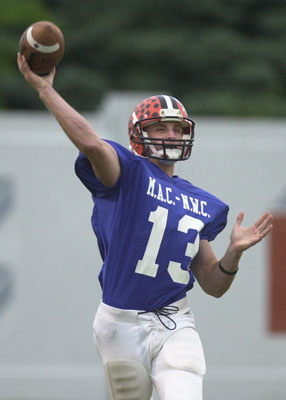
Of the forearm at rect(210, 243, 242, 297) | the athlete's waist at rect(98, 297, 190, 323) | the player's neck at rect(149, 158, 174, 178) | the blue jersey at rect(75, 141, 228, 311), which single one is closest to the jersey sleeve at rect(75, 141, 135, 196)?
the blue jersey at rect(75, 141, 228, 311)

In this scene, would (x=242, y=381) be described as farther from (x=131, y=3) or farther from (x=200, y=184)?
(x=131, y=3)

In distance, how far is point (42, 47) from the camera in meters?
3.89

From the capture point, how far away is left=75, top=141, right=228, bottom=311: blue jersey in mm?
4062

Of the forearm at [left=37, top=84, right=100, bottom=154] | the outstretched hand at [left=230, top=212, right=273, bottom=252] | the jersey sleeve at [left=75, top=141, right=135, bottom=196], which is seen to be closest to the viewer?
the forearm at [left=37, top=84, right=100, bottom=154]

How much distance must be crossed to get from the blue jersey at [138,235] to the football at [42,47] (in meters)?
0.44

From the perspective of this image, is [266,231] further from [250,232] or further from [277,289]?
[277,289]

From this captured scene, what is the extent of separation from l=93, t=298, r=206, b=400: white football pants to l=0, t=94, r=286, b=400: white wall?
12.2ft

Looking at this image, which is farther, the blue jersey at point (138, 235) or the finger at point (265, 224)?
the finger at point (265, 224)

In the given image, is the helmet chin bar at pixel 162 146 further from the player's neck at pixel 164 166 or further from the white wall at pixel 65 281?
the white wall at pixel 65 281

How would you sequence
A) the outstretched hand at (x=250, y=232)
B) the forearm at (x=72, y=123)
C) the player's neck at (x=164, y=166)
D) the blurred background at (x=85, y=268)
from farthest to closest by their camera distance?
the blurred background at (x=85, y=268) < the player's neck at (x=164, y=166) < the outstretched hand at (x=250, y=232) < the forearm at (x=72, y=123)

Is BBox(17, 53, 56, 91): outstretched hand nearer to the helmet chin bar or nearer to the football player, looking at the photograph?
the football player

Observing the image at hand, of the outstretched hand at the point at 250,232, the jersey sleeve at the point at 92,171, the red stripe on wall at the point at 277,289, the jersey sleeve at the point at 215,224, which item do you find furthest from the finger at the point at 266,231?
the red stripe on wall at the point at 277,289

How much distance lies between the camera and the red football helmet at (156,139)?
13.9 feet

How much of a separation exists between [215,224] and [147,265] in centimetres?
49
